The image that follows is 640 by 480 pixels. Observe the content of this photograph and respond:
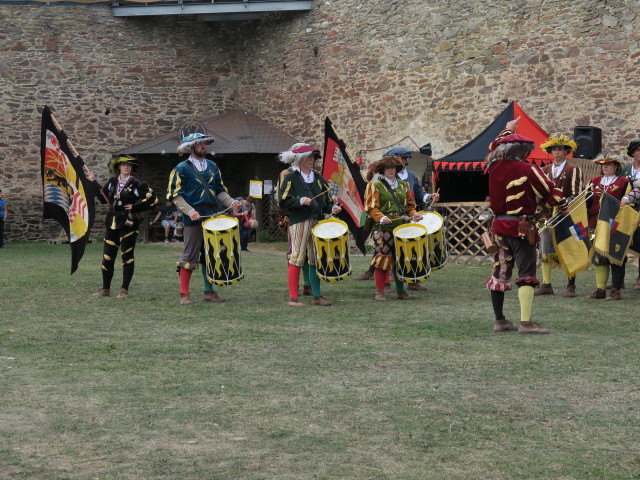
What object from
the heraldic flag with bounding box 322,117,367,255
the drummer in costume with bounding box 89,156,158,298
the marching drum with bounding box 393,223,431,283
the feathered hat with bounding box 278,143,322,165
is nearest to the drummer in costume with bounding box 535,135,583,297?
the marching drum with bounding box 393,223,431,283

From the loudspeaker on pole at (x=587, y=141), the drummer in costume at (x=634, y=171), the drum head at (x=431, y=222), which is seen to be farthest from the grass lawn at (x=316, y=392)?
the loudspeaker on pole at (x=587, y=141)

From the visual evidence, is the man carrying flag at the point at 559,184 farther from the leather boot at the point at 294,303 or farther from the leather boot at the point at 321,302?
the leather boot at the point at 294,303

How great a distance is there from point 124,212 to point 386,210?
8.56ft

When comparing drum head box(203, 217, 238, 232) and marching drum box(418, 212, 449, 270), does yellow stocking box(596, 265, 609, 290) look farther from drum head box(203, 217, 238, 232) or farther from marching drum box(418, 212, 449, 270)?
drum head box(203, 217, 238, 232)

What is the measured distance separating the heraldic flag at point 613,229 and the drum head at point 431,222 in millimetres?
1495

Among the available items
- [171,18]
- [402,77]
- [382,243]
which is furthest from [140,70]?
[382,243]

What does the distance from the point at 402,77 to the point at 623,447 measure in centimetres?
1563

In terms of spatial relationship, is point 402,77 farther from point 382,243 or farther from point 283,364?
point 283,364

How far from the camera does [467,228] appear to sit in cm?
1591

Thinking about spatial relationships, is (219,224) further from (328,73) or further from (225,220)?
(328,73)

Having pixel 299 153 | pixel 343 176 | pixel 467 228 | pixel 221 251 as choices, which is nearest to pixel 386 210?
pixel 299 153

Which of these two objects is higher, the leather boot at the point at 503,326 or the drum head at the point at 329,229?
the drum head at the point at 329,229

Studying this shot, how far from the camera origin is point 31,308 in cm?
854

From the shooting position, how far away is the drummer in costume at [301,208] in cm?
878
